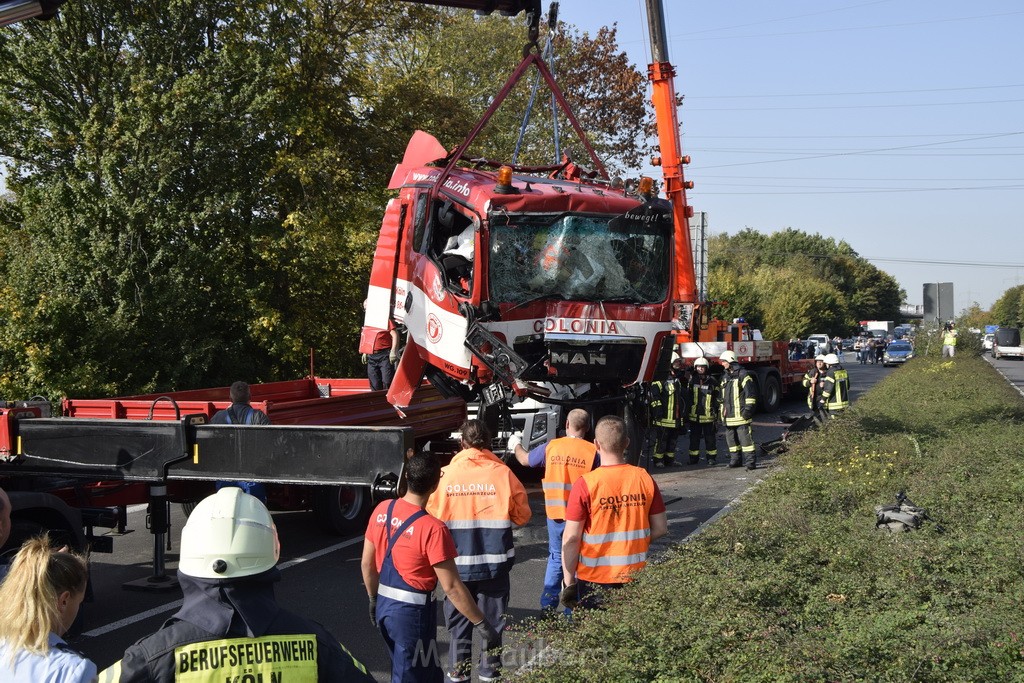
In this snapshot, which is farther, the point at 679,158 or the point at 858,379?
the point at 858,379

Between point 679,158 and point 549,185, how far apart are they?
24.8ft

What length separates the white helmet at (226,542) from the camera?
2479 mm

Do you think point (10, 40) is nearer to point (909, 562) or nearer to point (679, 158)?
point (679, 158)

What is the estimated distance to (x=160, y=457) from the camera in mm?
5676

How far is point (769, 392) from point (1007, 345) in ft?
161

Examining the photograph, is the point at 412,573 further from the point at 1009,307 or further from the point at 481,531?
the point at 1009,307

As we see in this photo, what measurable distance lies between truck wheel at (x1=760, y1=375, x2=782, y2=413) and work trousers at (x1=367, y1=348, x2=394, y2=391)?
15102 mm

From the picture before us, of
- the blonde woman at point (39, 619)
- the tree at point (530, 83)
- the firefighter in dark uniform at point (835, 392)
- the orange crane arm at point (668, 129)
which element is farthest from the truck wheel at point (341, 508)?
the tree at point (530, 83)

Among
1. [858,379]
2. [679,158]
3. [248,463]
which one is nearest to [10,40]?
[679,158]

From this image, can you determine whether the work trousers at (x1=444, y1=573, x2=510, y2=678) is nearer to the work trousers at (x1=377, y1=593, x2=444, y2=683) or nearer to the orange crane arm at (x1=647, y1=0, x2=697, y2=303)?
the work trousers at (x1=377, y1=593, x2=444, y2=683)

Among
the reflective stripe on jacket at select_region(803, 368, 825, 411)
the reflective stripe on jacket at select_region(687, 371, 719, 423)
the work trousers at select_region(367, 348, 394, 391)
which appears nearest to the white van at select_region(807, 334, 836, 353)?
the reflective stripe on jacket at select_region(803, 368, 825, 411)

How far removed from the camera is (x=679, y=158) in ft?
56.9

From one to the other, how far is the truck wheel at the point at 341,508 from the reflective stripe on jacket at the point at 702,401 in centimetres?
692

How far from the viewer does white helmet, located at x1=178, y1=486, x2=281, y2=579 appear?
2.48 m
